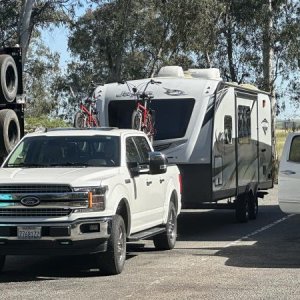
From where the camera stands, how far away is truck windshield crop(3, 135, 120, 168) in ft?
35.7

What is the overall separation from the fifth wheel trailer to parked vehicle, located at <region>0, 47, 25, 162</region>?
208 cm

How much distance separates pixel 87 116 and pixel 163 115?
152 centimetres

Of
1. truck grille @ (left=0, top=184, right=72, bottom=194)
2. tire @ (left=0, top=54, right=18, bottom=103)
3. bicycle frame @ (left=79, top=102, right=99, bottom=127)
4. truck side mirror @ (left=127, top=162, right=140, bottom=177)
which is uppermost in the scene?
tire @ (left=0, top=54, right=18, bottom=103)

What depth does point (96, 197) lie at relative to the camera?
9766 millimetres

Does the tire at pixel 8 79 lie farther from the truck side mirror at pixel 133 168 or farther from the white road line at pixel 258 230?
the white road line at pixel 258 230

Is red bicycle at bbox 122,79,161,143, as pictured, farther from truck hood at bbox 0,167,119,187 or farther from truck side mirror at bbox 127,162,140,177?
truck hood at bbox 0,167,119,187

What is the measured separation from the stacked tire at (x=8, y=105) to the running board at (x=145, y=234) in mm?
3178

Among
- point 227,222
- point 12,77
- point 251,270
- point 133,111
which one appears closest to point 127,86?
point 133,111

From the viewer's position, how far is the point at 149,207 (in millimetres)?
11602

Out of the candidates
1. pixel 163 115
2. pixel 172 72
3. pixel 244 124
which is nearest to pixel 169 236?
pixel 163 115

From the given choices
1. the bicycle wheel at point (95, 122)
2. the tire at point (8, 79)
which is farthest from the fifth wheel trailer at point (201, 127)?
the tire at point (8, 79)

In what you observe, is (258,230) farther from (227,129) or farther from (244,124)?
(244,124)

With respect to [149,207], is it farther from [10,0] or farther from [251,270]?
[10,0]

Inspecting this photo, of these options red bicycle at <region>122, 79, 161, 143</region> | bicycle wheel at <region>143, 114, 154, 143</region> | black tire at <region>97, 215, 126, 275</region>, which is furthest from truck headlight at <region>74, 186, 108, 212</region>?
bicycle wheel at <region>143, 114, 154, 143</region>
